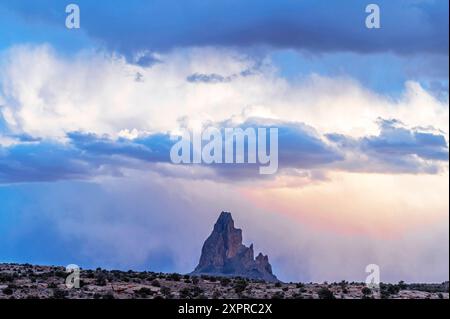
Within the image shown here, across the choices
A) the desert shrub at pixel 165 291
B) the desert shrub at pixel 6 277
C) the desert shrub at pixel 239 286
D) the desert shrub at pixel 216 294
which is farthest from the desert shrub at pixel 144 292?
the desert shrub at pixel 6 277

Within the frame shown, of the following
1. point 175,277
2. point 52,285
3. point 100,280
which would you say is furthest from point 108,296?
point 175,277

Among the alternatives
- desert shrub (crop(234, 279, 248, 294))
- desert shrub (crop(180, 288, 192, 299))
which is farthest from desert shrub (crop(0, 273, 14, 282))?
desert shrub (crop(234, 279, 248, 294))

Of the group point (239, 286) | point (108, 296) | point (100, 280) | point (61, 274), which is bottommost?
point (108, 296)

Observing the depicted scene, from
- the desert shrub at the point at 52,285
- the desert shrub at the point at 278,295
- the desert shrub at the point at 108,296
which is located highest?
the desert shrub at the point at 52,285

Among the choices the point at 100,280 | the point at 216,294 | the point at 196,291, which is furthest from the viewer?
the point at 100,280

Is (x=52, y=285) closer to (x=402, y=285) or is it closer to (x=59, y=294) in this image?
(x=59, y=294)

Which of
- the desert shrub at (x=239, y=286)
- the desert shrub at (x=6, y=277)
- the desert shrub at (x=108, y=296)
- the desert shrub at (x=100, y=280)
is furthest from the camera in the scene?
the desert shrub at (x=239, y=286)

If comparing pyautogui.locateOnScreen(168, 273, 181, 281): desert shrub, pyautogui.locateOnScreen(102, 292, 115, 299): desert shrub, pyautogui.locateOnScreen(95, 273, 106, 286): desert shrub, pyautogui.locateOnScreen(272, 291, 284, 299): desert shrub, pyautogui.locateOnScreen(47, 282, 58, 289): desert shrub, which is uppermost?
pyautogui.locateOnScreen(168, 273, 181, 281): desert shrub

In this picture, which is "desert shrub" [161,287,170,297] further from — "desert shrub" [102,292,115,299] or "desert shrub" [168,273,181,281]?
"desert shrub" [168,273,181,281]

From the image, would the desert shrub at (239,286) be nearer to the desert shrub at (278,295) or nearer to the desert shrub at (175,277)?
the desert shrub at (278,295)
